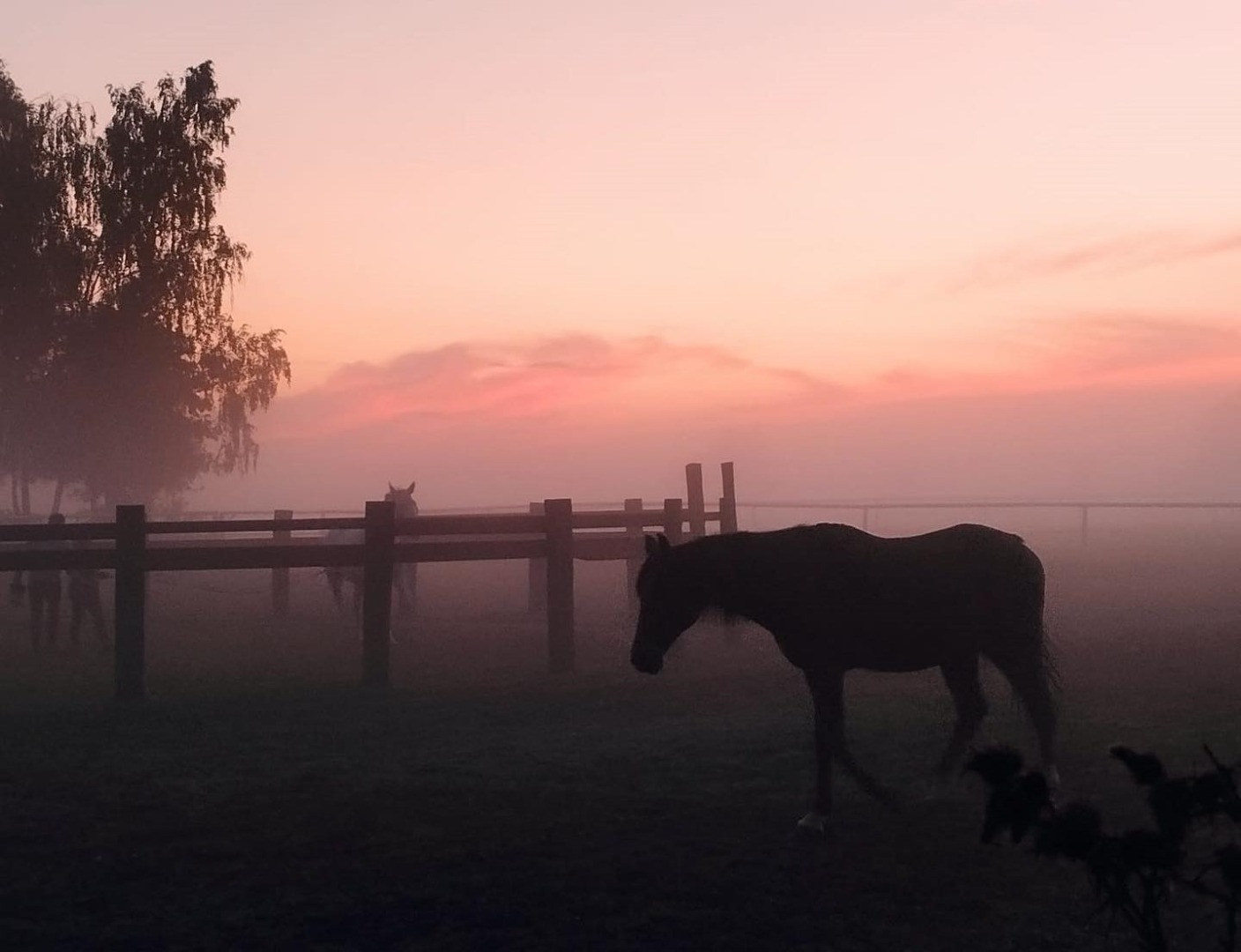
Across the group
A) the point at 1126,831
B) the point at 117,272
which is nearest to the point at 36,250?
the point at 117,272

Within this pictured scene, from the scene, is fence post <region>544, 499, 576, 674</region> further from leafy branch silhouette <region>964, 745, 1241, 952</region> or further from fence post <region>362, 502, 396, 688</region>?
leafy branch silhouette <region>964, 745, 1241, 952</region>

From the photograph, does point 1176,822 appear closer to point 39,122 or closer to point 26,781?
point 26,781

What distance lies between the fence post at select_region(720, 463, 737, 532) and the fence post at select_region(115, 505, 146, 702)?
7599mm

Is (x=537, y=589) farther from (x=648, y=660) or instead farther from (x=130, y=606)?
(x=648, y=660)

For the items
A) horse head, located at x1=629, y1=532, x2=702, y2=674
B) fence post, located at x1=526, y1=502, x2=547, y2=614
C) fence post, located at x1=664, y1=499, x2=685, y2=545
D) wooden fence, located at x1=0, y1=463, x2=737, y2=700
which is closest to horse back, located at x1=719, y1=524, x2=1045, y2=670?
horse head, located at x1=629, y1=532, x2=702, y2=674

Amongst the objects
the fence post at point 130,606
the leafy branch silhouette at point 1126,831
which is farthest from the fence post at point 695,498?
the leafy branch silhouette at point 1126,831

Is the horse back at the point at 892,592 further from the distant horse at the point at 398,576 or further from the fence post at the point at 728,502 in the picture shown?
the distant horse at the point at 398,576

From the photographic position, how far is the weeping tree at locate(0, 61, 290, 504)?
27562 mm

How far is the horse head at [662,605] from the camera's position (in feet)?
23.2

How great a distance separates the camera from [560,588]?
12.3 meters

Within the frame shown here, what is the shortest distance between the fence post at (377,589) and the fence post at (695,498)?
16.3 ft

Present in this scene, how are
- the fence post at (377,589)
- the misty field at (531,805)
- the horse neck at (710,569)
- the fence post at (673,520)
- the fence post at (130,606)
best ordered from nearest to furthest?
the misty field at (531,805) → the horse neck at (710,569) → the fence post at (130,606) → the fence post at (377,589) → the fence post at (673,520)

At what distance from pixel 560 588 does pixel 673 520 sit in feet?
Answer: 6.71

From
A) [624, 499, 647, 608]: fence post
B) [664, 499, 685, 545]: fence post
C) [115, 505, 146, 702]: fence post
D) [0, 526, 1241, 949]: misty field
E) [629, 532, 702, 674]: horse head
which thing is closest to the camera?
[0, 526, 1241, 949]: misty field
